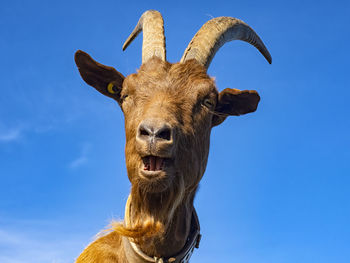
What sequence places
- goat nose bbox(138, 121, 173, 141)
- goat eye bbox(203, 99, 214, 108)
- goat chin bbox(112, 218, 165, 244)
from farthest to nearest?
goat eye bbox(203, 99, 214, 108), goat chin bbox(112, 218, 165, 244), goat nose bbox(138, 121, 173, 141)

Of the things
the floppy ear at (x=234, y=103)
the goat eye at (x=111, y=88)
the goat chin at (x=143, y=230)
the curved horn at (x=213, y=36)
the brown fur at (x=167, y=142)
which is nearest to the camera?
the brown fur at (x=167, y=142)

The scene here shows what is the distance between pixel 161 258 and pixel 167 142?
112 cm

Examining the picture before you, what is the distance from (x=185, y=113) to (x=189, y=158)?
43cm

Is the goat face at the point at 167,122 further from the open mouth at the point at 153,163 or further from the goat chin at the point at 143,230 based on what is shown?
the goat chin at the point at 143,230

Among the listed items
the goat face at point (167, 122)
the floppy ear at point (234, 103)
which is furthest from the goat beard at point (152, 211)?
the floppy ear at point (234, 103)

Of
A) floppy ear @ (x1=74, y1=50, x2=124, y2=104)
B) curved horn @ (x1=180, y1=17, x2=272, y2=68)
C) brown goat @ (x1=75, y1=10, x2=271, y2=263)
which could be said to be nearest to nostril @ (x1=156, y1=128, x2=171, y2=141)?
brown goat @ (x1=75, y1=10, x2=271, y2=263)

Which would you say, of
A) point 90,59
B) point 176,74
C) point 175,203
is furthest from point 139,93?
point 175,203

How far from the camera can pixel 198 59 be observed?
440 centimetres

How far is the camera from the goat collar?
138 inches

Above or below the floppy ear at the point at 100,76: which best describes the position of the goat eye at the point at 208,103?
below

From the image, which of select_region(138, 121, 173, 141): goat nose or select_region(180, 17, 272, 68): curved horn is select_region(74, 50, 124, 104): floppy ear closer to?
select_region(180, 17, 272, 68): curved horn

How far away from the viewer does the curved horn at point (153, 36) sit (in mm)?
4355

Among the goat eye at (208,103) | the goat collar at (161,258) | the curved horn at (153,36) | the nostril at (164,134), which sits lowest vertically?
the goat collar at (161,258)

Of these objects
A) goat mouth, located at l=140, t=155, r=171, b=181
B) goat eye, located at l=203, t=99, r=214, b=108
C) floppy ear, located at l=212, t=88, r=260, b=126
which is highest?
floppy ear, located at l=212, t=88, r=260, b=126
